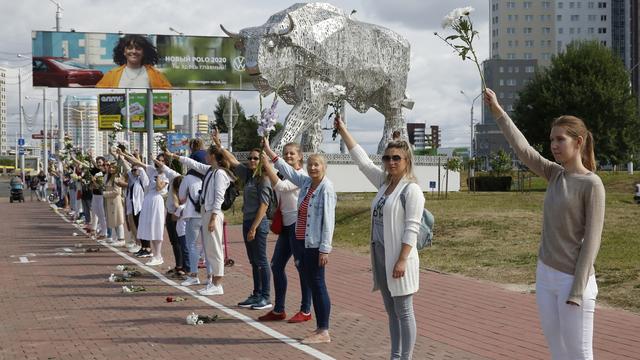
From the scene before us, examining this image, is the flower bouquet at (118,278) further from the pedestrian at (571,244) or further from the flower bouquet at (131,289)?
the pedestrian at (571,244)

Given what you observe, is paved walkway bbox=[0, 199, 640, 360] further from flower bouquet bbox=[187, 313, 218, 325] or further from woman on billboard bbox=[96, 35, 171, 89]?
woman on billboard bbox=[96, 35, 171, 89]

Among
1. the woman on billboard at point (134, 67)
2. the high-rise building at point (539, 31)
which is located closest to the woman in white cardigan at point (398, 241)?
the woman on billboard at point (134, 67)

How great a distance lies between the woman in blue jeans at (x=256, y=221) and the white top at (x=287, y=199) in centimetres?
55

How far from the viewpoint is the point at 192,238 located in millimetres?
11625

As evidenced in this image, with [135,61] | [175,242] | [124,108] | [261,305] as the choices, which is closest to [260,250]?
[261,305]

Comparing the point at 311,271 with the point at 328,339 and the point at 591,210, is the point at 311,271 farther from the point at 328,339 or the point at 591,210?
the point at 591,210

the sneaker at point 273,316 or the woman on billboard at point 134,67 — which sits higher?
the woman on billboard at point 134,67

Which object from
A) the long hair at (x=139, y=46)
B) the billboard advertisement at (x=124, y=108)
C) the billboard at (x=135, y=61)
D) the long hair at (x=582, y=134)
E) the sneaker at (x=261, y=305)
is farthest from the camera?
the billboard advertisement at (x=124, y=108)

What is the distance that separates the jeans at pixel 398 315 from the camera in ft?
20.0

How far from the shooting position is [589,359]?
4617 millimetres

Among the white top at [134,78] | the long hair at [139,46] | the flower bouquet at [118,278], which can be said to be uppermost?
the long hair at [139,46]

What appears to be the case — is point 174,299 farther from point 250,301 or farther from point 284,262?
point 284,262

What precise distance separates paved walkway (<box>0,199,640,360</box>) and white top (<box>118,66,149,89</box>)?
106ft

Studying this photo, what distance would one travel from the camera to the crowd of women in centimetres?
459
